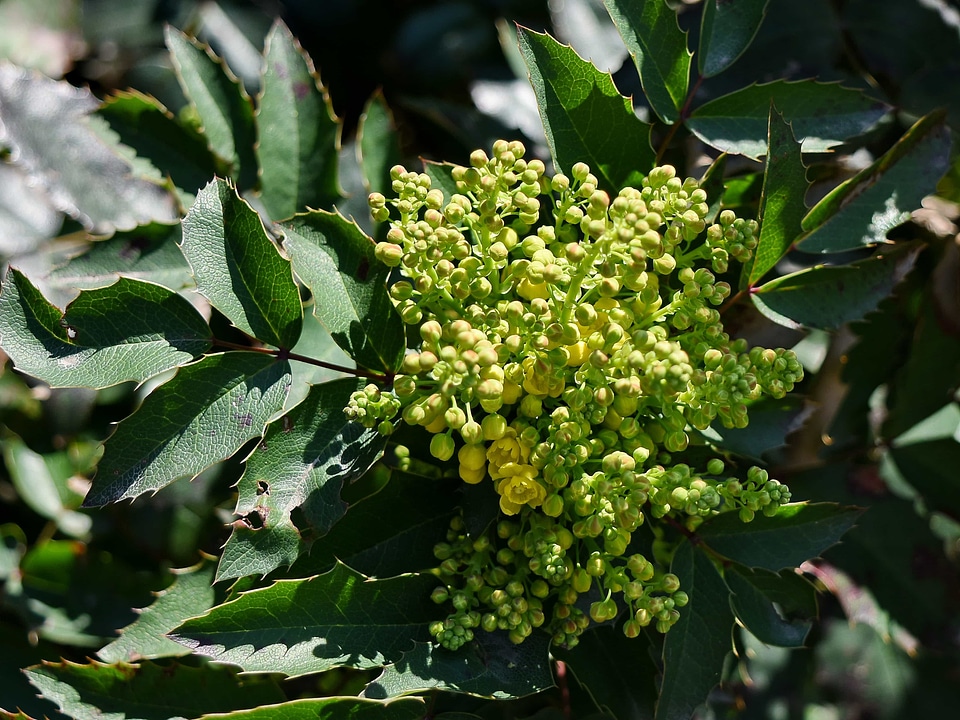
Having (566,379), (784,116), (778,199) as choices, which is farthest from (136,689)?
(784,116)

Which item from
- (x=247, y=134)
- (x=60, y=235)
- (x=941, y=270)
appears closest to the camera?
(x=247, y=134)

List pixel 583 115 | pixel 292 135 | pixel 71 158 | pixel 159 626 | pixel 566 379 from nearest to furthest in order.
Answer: pixel 566 379 → pixel 583 115 → pixel 159 626 → pixel 292 135 → pixel 71 158

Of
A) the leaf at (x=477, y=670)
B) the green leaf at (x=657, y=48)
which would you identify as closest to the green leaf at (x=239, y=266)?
the leaf at (x=477, y=670)

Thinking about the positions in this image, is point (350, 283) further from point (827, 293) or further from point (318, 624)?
point (827, 293)

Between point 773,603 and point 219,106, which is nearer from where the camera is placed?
point 773,603

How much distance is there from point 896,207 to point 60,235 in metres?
1.65

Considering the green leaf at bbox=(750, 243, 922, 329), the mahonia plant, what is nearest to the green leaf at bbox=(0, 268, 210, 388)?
the mahonia plant

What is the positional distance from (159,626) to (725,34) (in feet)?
4.02

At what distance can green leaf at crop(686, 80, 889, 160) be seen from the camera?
1213 mm

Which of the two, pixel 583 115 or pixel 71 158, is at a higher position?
pixel 583 115

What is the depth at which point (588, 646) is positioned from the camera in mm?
1157

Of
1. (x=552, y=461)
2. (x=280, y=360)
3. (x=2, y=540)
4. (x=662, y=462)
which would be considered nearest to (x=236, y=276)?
(x=280, y=360)

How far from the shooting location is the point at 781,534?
110 centimetres

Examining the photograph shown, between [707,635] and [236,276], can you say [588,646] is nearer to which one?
[707,635]
